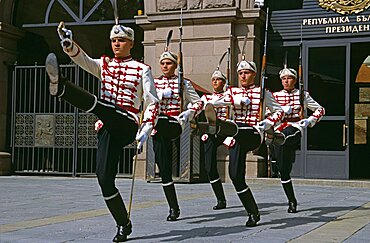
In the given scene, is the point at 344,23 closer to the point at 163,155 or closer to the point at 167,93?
the point at 167,93

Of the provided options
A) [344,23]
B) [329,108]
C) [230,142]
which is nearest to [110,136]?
[230,142]

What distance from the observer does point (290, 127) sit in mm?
8195

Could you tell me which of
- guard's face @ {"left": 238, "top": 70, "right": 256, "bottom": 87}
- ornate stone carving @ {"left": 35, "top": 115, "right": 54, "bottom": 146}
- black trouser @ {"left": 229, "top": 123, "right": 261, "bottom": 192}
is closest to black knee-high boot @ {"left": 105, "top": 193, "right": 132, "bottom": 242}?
black trouser @ {"left": 229, "top": 123, "right": 261, "bottom": 192}

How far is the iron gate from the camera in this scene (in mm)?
15234

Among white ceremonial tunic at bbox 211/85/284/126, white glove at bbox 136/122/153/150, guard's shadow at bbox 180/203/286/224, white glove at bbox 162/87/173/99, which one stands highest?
white glove at bbox 162/87/173/99

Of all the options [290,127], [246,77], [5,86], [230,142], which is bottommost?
[230,142]

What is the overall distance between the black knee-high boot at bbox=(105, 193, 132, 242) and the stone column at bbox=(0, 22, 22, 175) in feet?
34.1

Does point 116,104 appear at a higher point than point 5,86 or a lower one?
lower

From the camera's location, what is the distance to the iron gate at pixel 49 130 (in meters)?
15.2

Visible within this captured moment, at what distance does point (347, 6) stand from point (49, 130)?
759 centimetres

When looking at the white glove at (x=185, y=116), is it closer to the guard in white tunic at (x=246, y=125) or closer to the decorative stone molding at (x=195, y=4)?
the guard in white tunic at (x=246, y=125)

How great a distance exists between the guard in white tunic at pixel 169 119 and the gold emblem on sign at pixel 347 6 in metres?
6.93

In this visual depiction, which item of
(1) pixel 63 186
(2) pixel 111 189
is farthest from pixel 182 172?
(2) pixel 111 189

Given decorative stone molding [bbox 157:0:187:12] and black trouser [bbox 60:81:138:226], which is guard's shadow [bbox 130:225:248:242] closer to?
black trouser [bbox 60:81:138:226]
